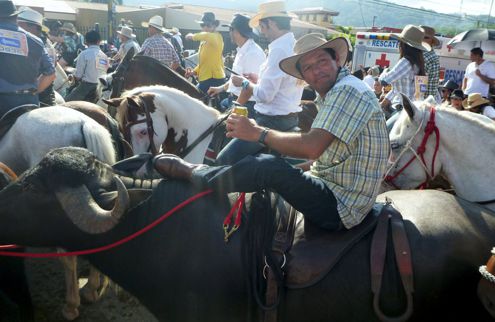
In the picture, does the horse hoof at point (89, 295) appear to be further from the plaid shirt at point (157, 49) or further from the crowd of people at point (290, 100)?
the plaid shirt at point (157, 49)

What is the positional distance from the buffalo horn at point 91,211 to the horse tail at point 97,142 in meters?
1.28

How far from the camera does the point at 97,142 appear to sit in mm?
3469

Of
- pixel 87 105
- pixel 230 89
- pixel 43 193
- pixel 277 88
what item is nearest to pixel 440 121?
pixel 277 88

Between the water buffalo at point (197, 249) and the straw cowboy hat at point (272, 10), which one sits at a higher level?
the straw cowboy hat at point (272, 10)

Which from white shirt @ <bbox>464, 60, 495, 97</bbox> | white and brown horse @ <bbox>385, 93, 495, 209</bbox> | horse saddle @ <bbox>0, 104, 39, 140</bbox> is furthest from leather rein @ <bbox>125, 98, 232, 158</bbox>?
white shirt @ <bbox>464, 60, 495, 97</bbox>

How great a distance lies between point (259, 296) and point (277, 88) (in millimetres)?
2431

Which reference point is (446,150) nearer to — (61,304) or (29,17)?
(61,304)

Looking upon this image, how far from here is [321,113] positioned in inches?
90.6

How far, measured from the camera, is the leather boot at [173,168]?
2.46 metres

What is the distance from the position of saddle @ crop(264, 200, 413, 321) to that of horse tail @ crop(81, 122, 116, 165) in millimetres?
1891

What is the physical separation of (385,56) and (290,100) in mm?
11296

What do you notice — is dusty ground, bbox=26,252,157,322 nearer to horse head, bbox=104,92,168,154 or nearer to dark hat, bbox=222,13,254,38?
horse head, bbox=104,92,168,154

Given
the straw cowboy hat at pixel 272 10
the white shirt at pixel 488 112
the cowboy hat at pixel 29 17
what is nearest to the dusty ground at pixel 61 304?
the straw cowboy hat at pixel 272 10

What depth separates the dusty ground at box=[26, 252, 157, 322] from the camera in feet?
12.5
